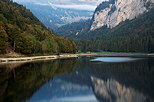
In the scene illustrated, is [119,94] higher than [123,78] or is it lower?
lower

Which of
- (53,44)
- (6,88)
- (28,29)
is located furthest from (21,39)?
(6,88)

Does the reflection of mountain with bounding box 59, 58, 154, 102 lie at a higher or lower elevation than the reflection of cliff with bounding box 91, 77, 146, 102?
higher

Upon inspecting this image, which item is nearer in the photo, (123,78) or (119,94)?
(119,94)

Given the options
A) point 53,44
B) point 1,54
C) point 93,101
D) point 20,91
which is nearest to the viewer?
point 93,101

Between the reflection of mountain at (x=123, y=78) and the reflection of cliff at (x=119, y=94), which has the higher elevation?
the reflection of mountain at (x=123, y=78)

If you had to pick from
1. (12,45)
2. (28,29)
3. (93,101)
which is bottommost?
(93,101)

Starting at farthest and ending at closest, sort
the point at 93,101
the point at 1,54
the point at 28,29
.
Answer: the point at 28,29, the point at 1,54, the point at 93,101

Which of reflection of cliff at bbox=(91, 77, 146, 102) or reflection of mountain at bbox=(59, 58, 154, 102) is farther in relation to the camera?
reflection of mountain at bbox=(59, 58, 154, 102)

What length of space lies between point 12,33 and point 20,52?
8.78 m

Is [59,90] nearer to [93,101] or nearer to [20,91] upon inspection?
[20,91]

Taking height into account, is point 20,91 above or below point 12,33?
below

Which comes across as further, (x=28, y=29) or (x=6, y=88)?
(x=28, y=29)

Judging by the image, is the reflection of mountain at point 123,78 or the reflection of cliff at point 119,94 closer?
the reflection of cliff at point 119,94

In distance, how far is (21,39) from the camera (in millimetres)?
97812
